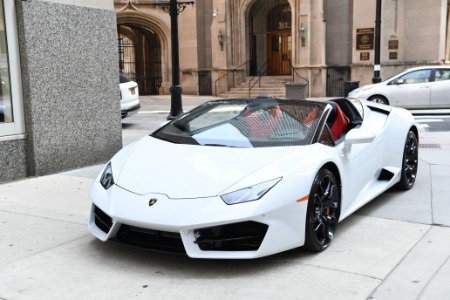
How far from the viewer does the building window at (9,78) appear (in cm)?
720

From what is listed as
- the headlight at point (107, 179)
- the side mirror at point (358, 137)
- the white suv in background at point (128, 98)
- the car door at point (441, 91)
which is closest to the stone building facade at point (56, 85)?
the headlight at point (107, 179)

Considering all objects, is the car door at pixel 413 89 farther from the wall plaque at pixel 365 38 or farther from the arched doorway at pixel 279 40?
the arched doorway at pixel 279 40

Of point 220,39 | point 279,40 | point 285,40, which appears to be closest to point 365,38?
point 285,40

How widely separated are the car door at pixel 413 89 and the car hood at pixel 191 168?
41.6ft

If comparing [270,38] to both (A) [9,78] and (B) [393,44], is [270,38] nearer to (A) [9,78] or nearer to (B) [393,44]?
(B) [393,44]

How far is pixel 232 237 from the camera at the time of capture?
3.91 m

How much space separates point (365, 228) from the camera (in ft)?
16.6

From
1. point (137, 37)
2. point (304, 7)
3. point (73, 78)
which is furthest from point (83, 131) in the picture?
point (137, 37)

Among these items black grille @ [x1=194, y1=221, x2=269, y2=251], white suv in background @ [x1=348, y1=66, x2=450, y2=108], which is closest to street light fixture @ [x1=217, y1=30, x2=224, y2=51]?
white suv in background @ [x1=348, y1=66, x2=450, y2=108]

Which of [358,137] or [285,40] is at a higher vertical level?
[285,40]

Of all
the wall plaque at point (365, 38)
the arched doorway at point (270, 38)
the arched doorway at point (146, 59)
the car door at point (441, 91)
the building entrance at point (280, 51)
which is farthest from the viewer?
the arched doorway at point (146, 59)

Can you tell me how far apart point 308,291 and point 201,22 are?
1052 inches

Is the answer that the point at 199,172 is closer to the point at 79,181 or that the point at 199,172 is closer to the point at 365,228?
the point at 365,228

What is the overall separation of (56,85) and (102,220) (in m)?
3.95
